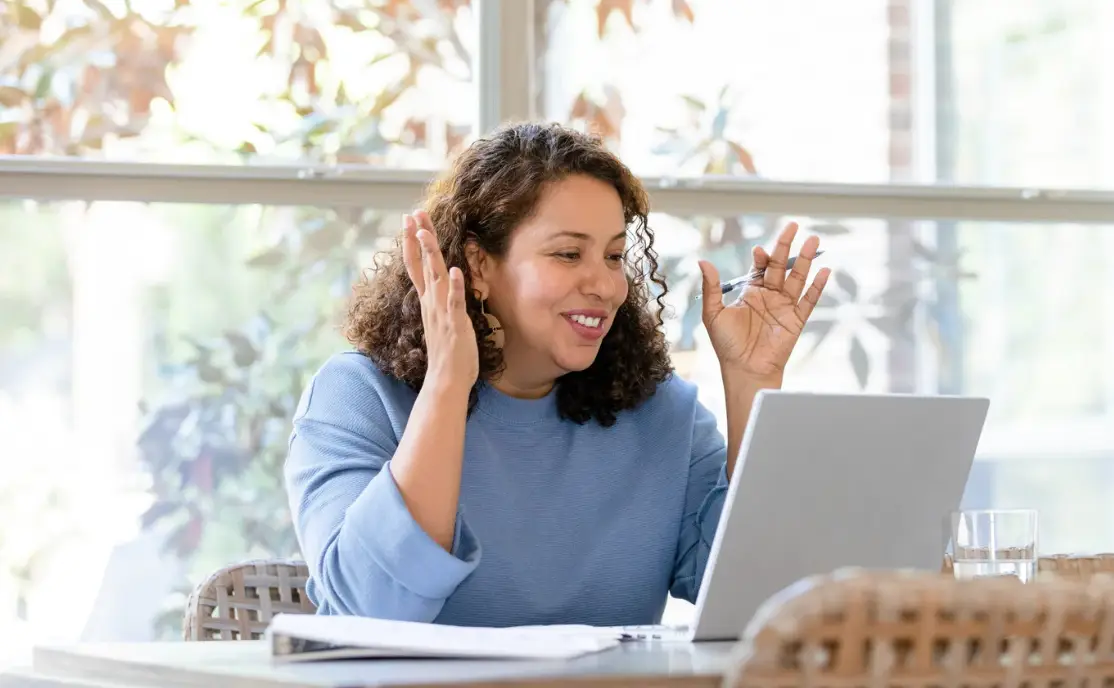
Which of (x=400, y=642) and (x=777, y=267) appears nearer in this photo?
(x=400, y=642)

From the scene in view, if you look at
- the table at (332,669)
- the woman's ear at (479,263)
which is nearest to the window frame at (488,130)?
the woman's ear at (479,263)

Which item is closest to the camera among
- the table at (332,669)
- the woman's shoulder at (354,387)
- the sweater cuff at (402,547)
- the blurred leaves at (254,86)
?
the table at (332,669)

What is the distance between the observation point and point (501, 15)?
2.77 m

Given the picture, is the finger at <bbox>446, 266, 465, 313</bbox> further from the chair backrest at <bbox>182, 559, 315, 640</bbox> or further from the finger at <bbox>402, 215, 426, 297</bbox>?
the chair backrest at <bbox>182, 559, 315, 640</bbox>

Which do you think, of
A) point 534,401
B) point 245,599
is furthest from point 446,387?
point 245,599

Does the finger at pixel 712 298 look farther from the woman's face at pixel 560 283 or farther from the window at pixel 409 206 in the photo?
the window at pixel 409 206

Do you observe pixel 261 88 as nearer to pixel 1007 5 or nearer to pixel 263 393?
pixel 263 393

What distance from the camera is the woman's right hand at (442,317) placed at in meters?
1.72

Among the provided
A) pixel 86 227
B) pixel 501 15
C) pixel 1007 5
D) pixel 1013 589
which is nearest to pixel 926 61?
pixel 1007 5

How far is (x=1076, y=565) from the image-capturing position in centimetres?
190

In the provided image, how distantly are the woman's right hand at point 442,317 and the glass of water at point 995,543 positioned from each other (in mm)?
645

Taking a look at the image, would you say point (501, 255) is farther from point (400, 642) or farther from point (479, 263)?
point (400, 642)

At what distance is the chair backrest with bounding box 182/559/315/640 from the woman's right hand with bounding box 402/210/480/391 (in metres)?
0.38

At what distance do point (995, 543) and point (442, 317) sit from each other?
732mm
